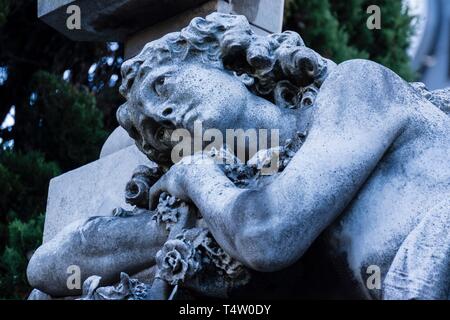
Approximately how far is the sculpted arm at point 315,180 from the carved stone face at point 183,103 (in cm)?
33

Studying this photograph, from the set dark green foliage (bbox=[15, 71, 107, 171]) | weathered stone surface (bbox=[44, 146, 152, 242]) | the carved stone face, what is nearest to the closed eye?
the carved stone face

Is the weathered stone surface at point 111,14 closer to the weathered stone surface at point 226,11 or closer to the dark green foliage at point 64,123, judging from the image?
the weathered stone surface at point 226,11

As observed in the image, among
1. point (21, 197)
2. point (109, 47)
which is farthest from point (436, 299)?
point (109, 47)

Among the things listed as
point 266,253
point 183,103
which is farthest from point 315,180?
point 183,103

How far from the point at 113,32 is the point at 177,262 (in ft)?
8.03

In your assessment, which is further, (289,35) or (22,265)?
(22,265)

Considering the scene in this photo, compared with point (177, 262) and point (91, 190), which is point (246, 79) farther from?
point (91, 190)

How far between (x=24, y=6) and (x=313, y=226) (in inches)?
316

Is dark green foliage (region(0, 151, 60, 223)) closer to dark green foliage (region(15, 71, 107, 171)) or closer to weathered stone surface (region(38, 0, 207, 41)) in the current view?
dark green foliage (region(15, 71, 107, 171))

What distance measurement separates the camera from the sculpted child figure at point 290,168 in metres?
3.34
